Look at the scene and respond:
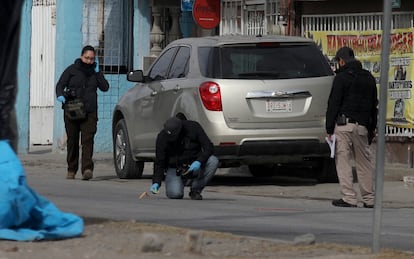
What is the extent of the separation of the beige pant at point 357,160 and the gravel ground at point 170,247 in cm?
455

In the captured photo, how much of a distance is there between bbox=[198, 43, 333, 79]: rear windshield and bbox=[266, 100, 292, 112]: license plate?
1.15 feet

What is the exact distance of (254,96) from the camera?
15805 mm

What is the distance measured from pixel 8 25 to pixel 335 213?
6.03 m

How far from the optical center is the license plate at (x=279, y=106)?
52.3ft

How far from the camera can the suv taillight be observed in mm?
15812

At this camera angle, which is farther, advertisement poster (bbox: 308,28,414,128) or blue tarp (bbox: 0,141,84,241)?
advertisement poster (bbox: 308,28,414,128)

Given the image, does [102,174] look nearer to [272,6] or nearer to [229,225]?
[272,6]

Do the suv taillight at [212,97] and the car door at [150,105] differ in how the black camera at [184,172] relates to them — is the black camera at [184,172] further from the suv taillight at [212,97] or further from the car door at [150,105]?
the car door at [150,105]

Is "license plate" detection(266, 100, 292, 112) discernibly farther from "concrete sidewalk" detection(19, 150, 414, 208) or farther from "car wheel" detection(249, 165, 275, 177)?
"car wheel" detection(249, 165, 275, 177)

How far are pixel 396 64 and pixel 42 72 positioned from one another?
9.05 meters

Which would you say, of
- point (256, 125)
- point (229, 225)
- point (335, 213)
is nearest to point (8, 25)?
point (229, 225)

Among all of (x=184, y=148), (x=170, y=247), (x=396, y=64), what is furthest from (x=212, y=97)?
(x=170, y=247)

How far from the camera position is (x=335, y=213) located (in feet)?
44.2

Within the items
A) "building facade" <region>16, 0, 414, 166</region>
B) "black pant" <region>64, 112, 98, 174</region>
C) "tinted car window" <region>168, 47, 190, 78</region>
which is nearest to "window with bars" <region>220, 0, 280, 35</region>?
"building facade" <region>16, 0, 414, 166</region>
